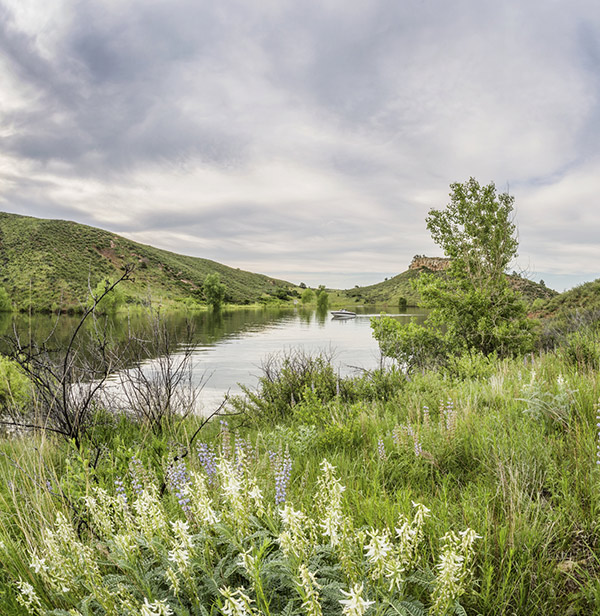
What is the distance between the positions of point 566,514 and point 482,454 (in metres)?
0.99

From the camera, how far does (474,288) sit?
47.7 feet

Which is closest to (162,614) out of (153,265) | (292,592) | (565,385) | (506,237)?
(292,592)

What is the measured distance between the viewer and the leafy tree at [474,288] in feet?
45.4

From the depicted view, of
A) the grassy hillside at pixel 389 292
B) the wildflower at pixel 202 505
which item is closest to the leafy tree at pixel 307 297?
the grassy hillside at pixel 389 292

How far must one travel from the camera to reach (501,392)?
521 cm

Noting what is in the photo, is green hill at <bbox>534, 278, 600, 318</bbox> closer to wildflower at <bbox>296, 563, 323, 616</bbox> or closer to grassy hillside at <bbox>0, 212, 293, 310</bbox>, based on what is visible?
wildflower at <bbox>296, 563, 323, 616</bbox>

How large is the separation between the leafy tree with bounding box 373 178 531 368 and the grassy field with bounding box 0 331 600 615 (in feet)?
32.2

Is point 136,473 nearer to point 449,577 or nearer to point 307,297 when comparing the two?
point 449,577

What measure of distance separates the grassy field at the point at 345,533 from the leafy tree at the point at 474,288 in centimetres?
982

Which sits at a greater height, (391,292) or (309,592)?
(391,292)

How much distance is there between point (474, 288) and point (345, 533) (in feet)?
47.2

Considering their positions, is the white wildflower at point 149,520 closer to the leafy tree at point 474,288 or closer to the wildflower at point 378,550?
the wildflower at point 378,550

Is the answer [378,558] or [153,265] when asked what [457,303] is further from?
[153,265]

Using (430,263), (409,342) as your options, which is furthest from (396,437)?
(430,263)
